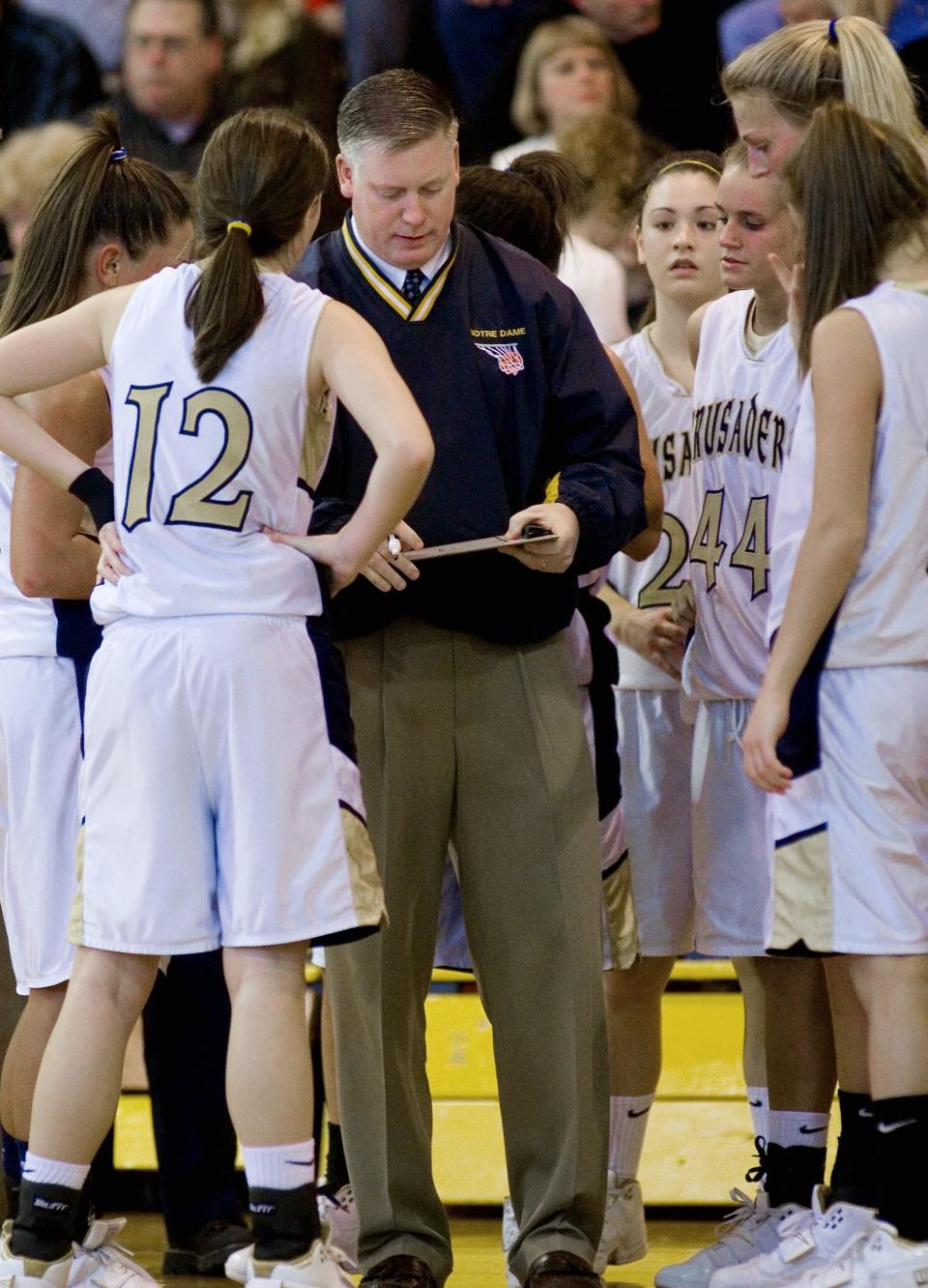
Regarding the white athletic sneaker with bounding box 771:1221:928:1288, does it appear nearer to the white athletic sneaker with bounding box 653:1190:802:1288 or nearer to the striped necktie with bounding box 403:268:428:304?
the white athletic sneaker with bounding box 653:1190:802:1288

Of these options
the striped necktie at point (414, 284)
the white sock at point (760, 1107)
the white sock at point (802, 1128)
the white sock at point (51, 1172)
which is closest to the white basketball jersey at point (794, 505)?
the striped necktie at point (414, 284)

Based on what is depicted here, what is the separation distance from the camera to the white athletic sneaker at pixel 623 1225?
11.0ft

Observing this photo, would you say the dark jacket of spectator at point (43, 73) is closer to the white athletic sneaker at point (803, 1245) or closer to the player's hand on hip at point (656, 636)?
the player's hand on hip at point (656, 636)

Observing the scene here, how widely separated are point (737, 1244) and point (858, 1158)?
1.58 feet

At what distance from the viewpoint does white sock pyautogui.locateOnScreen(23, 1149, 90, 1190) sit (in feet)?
8.16

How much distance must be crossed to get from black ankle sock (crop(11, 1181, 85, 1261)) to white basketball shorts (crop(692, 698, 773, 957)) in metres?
1.28

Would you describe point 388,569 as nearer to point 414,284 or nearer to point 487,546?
point 487,546

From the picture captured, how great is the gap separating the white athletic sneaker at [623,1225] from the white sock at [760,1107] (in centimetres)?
30

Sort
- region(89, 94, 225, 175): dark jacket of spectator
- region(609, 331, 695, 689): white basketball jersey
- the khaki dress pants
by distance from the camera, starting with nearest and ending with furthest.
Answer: the khaki dress pants, region(609, 331, 695, 689): white basketball jersey, region(89, 94, 225, 175): dark jacket of spectator

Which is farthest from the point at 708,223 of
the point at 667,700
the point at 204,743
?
the point at 204,743

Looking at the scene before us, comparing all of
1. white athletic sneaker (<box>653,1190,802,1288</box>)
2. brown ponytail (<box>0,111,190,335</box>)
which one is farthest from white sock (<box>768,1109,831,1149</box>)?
brown ponytail (<box>0,111,190,335</box>)

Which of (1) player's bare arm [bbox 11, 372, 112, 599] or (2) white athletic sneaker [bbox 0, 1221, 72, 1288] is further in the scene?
(1) player's bare arm [bbox 11, 372, 112, 599]

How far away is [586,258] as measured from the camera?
5359mm

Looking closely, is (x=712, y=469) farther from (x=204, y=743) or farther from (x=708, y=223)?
(x=204, y=743)
